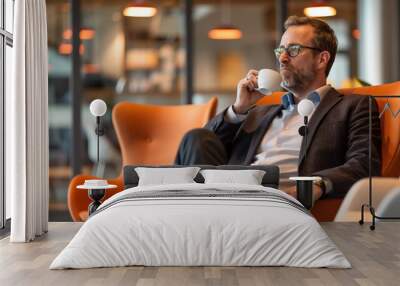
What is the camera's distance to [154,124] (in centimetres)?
603

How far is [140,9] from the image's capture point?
784cm

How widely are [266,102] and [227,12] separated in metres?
2.28

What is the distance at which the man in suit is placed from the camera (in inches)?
199

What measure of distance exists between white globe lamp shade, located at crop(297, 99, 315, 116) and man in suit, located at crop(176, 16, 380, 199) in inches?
7.7

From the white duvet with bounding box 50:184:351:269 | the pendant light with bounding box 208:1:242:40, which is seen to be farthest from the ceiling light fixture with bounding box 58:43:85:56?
the white duvet with bounding box 50:184:351:269

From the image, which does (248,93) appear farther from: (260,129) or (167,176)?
(167,176)

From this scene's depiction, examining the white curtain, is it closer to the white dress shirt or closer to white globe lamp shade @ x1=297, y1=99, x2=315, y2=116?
the white dress shirt

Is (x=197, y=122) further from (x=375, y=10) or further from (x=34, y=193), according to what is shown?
(x=375, y=10)

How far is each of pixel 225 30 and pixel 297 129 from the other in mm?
2753

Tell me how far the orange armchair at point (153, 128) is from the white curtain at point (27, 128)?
116 cm

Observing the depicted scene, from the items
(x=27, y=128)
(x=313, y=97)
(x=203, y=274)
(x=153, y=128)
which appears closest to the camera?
(x=203, y=274)

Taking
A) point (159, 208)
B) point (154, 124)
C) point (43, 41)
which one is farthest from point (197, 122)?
point (159, 208)

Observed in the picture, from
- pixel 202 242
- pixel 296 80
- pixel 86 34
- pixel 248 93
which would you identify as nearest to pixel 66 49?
pixel 86 34

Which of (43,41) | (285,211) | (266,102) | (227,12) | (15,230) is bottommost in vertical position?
(15,230)
